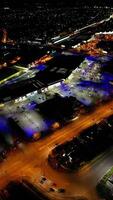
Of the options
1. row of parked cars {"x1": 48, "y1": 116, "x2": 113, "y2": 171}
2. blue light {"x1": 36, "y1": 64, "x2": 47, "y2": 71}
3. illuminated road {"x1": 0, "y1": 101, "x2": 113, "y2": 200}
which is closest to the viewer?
illuminated road {"x1": 0, "y1": 101, "x2": 113, "y2": 200}

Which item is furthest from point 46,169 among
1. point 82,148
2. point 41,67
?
point 41,67

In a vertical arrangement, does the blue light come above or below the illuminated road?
above

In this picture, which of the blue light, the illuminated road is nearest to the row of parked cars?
the illuminated road

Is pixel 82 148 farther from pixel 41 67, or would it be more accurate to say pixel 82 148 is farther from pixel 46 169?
pixel 41 67

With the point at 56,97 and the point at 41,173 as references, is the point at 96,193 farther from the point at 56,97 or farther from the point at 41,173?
the point at 56,97

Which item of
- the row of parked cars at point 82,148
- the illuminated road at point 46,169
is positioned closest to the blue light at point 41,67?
the illuminated road at point 46,169

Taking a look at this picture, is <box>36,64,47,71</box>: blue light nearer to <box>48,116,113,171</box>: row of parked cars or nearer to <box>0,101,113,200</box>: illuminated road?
<box>0,101,113,200</box>: illuminated road

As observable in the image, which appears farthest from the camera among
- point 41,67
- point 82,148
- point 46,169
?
point 41,67

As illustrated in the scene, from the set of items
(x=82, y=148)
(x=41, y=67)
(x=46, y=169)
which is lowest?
(x=46, y=169)
